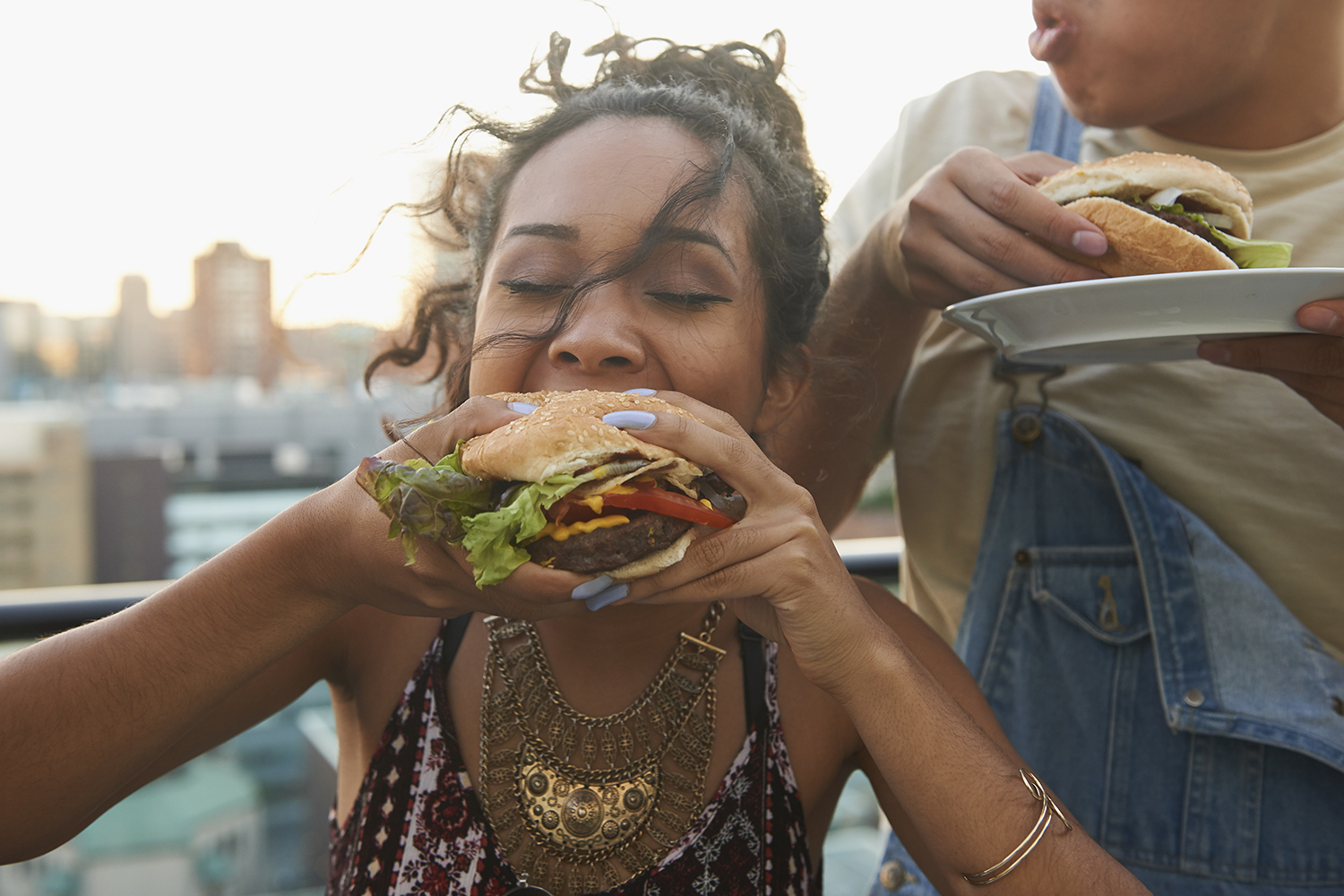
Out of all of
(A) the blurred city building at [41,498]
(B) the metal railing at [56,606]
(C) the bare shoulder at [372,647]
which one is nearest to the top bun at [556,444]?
(C) the bare shoulder at [372,647]

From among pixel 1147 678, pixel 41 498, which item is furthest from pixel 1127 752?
pixel 41 498

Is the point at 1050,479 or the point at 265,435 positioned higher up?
the point at 1050,479

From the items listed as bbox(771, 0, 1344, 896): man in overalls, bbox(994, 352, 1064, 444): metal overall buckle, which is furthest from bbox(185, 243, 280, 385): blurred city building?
bbox(994, 352, 1064, 444): metal overall buckle

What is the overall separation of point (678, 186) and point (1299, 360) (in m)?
1.35

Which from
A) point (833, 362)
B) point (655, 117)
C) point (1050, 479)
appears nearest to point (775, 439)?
point (833, 362)

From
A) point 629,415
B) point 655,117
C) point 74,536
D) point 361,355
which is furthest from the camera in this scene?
point 74,536

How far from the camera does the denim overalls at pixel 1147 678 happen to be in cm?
192

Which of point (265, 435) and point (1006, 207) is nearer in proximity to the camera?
point (1006, 207)

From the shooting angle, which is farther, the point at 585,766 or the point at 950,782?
the point at 585,766

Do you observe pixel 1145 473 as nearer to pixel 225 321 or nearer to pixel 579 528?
pixel 579 528

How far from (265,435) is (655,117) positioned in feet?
29.4

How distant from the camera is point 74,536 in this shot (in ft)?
19.1

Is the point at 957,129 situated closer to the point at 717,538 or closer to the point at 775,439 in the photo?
the point at 775,439

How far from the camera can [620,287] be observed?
169cm
